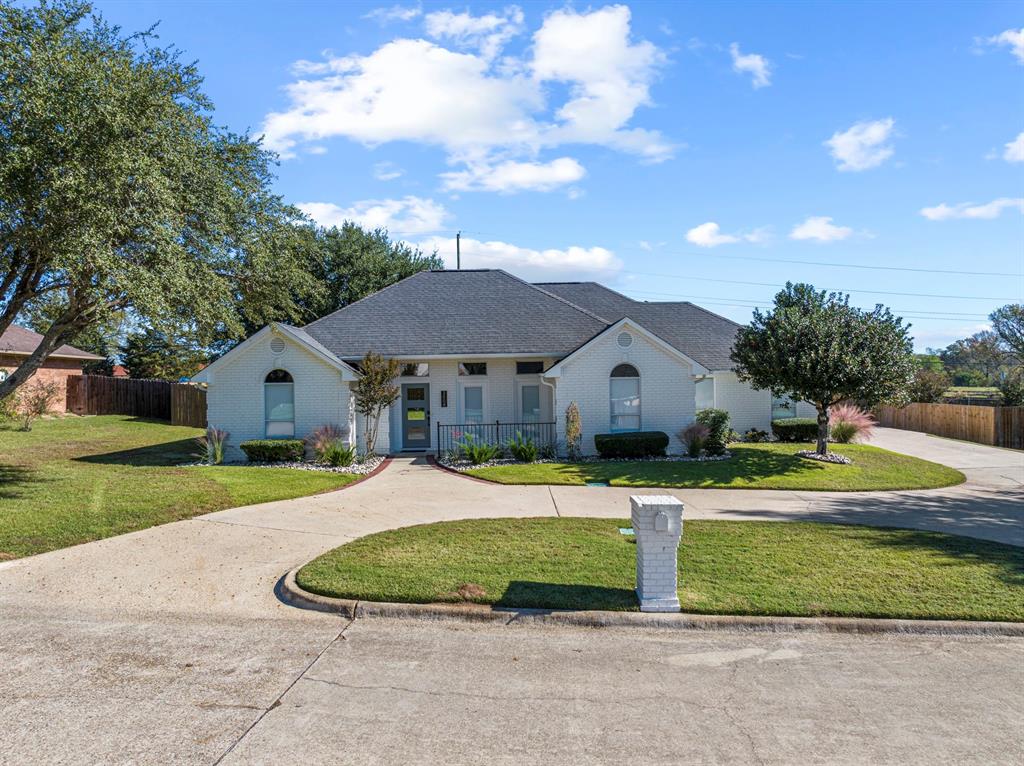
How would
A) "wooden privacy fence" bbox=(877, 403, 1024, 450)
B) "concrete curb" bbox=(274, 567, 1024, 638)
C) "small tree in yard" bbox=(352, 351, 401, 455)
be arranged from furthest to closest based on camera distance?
1. "wooden privacy fence" bbox=(877, 403, 1024, 450)
2. "small tree in yard" bbox=(352, 351, 401, 455)
3. "concrete curb" bbox=(274, 567, 1024, 638)

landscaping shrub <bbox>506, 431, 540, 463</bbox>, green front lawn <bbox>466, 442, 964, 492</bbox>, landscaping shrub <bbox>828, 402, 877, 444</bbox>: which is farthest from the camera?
landscaping shrub <bbox>828, 402, 877, 444</bbox>

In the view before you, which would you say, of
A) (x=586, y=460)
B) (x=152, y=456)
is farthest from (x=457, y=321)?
(x=152, y=456)

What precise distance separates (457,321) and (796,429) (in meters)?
12.7

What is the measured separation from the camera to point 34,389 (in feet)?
88.4

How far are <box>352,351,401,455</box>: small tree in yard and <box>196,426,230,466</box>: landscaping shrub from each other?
375 centimetres

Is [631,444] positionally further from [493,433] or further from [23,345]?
[23,345]

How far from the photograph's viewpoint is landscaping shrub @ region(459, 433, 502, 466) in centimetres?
1748

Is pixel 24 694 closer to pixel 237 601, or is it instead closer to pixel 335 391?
pixel 237 601

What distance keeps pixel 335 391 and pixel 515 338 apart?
6.01 metres

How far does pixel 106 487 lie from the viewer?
12945 millimetres

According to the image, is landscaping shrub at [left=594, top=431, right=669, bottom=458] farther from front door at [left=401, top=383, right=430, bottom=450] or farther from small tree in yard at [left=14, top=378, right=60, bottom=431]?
small tree in yard at [left=14, top=378, right=60, bottom=431]

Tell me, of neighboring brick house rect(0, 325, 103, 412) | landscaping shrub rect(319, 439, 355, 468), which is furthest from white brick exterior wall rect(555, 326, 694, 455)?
neighboring brick house rect(0, 325, 103, 412)

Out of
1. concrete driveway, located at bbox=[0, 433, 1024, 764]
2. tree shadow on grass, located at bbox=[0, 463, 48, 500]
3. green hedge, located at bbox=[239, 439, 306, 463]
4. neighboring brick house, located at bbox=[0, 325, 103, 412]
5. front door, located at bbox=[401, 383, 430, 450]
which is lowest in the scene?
concrete driveway, located at bbox=[0, 433, 1024, 764]

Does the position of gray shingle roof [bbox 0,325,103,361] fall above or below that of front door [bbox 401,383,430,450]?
above
